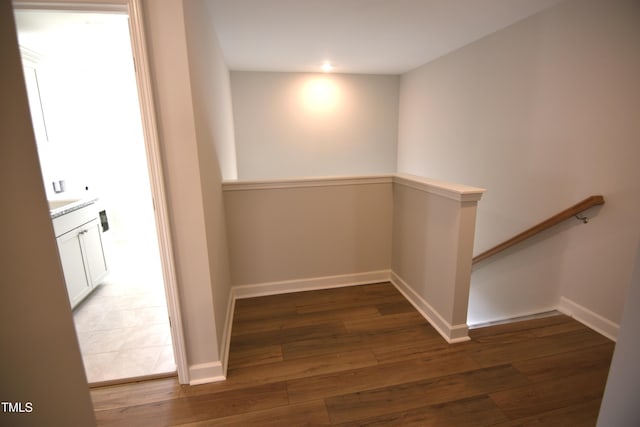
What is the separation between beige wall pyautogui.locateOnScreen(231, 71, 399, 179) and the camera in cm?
473

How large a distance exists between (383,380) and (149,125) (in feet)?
6.15

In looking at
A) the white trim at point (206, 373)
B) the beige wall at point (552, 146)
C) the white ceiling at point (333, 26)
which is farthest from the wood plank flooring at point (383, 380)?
the white ceiling at point (333, 26)

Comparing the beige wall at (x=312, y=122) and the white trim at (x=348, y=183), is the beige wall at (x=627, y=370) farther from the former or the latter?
the beige wall at (x=312, y=122)

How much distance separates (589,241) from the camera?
2291mm

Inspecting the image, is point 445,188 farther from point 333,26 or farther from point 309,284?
point 333,26

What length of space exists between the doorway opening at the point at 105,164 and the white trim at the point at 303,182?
2.31ft

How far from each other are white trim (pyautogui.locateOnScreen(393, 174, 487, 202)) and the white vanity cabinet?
2849mm

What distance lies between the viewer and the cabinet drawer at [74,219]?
244 cm

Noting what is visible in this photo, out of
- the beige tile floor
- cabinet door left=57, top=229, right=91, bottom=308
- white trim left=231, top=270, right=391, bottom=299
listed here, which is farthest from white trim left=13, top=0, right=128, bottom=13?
white trim left=231, top=270, right=391, bottom=299

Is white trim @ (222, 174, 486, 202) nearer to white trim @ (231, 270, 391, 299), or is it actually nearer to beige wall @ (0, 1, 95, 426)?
white trim @ (231, 270, 391, 299)

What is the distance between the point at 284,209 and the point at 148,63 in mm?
1525

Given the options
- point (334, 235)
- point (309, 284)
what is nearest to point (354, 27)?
point (334, 235)

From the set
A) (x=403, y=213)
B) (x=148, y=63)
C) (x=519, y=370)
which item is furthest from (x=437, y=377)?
(x=148, y=63)

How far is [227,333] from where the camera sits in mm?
2131
